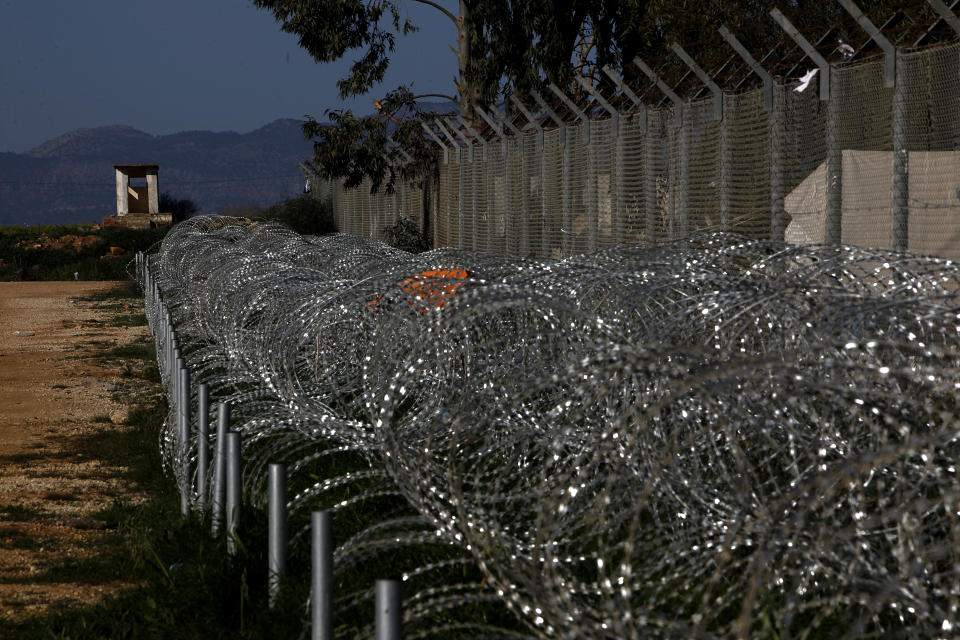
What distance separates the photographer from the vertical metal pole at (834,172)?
8.23m

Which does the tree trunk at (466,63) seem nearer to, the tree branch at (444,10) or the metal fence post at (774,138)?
the tree branch at (444,10)

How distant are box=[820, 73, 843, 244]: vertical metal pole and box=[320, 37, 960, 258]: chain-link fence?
10 millimetres

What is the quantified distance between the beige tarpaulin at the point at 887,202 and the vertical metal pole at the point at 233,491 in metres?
4.89

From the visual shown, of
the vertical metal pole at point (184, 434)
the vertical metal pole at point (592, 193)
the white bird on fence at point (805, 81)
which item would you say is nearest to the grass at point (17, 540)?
the vertical metal pole at point (184, 434)

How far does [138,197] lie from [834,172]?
Result: 38624mm

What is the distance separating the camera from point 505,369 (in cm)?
536

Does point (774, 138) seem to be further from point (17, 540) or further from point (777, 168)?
point (17, 540)

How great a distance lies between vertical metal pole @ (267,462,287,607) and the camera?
334 cm

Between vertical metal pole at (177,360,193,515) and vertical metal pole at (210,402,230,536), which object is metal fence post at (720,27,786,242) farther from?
vertical metal pole at (210,402,230,536)

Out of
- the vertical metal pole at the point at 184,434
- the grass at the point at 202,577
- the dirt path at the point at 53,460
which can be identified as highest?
the vertical metal pole at the point at 184,434

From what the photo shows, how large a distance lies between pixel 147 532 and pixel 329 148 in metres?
22.6

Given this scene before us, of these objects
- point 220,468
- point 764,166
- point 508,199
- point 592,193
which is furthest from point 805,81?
point 508,199

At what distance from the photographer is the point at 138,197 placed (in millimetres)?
→ 43562

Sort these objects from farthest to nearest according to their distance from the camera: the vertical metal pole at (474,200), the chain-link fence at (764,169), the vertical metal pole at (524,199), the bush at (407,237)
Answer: the bush at (407,237) → the vertical metal pole at (474,200) → the vertical metal pole at (524,199) → the chain-link fence at (764,169)
